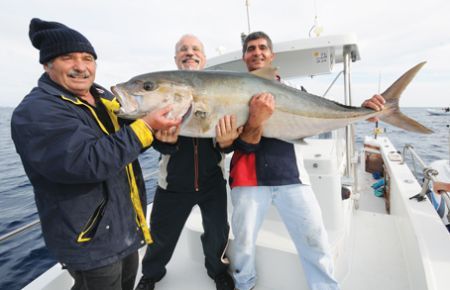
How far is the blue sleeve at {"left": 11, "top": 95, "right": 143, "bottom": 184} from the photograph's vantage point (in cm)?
147

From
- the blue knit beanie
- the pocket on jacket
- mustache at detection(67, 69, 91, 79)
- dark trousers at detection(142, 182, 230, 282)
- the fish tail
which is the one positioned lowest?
dark trousers at detection(142, 182, 230, 282)

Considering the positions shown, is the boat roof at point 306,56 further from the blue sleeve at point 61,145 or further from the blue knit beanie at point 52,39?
the blue sleeve at point 61,145

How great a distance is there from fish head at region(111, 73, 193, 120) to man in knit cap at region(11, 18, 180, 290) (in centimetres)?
12

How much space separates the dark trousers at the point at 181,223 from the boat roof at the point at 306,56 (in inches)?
85.4

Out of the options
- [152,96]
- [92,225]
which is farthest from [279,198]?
[92,225]

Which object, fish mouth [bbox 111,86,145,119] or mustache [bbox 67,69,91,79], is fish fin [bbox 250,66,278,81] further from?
mustache [bbox 67,69,91,79]

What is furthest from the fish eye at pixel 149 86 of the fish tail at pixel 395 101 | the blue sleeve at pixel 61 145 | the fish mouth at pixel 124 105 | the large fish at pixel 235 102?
the fish tail at pixel 395 101

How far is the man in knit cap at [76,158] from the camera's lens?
1499 mm

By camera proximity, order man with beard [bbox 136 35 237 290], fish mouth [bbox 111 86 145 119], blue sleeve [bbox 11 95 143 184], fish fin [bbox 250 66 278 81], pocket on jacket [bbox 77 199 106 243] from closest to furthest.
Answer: blue sleeve [bbox 11 95 143 184]
pocket on jacket [bbox 77 199 106 243]
fish mouth [bbox 111 86 145 119]
fish fin [bbox 250 66 278 81]
man with beard [bbox 136 35 237 290]

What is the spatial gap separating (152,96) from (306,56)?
2851mm

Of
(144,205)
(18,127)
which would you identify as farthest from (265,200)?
(18,127)

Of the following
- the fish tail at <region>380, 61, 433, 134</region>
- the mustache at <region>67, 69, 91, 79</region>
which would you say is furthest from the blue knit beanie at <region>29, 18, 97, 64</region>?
the fish tail at <region>380, 61, 433, 134</region>

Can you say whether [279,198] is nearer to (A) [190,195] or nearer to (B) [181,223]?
(A) [190,195]

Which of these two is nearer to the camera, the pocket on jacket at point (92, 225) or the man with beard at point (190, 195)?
the pocket on jacket at point (92, 225)
